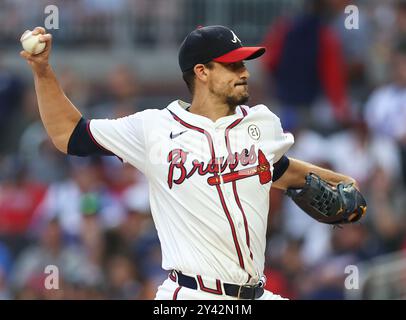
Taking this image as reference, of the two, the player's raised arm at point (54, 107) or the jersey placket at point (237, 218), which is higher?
the player's raised arm at point (54, 107)

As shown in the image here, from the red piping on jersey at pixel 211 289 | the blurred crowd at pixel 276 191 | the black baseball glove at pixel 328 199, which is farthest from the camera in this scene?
the blurred crowd at pixel 276 191

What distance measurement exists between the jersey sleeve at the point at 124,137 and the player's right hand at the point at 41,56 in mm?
388

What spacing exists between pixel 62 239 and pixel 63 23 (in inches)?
139

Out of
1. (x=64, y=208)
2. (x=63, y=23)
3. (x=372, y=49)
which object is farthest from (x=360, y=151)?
(x=63, y=23)

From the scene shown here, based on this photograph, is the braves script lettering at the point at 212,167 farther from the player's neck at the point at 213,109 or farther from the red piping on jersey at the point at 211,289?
the red piping on jersey at the point at 211,289

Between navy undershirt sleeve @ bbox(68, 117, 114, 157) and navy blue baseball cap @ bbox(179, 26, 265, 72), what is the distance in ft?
2.04

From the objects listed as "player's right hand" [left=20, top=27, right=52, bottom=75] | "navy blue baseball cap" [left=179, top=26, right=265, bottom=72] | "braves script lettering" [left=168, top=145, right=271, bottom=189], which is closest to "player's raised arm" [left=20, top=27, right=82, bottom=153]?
"player's right hand" [left=20, top=27, right=52, bottom=75]

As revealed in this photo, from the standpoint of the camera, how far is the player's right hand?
559cm

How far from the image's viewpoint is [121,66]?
12062 millimetres

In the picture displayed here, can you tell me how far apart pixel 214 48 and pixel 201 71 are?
0.48 ft

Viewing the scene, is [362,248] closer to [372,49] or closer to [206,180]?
[372,49]

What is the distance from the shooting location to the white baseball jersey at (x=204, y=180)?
5555 millimetres

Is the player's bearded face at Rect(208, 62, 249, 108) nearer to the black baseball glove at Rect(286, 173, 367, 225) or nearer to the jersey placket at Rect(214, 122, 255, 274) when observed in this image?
the jersey placket at Rect(214, 122, 255, 274)

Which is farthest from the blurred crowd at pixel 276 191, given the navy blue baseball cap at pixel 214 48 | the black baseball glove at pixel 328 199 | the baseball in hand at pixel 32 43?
the baseball in hand at pixel 32 43
